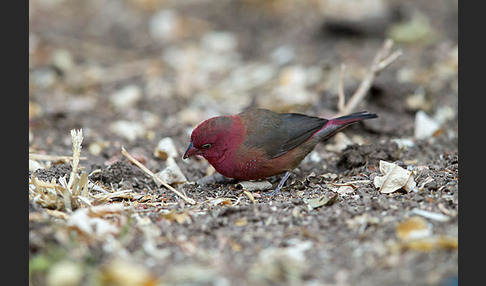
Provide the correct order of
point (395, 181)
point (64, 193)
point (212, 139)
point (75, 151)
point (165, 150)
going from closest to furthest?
point (64, 193)
point (75, 151)
point (395, 181)
point (212, 139)
point (165, 150)

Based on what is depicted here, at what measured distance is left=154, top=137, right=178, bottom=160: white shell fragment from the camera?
17.8 ft

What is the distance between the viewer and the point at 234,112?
6.80 metres

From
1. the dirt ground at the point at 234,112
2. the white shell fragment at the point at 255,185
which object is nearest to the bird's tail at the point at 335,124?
the dirt ground at the point at 234,112

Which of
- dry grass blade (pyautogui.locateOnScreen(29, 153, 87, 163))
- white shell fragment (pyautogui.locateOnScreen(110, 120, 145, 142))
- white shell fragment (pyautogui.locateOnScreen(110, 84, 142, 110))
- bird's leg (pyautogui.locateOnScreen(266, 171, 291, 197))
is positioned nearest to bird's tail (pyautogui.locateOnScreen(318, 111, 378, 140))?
bird's leg (pyautogui.locateOnScreen(266, 171, 291, 197))

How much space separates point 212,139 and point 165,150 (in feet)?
2.75

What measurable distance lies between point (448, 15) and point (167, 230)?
23.3ft

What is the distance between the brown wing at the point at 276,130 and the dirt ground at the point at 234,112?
14.0 inches

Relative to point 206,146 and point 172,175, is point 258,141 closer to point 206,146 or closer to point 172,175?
point 206,146

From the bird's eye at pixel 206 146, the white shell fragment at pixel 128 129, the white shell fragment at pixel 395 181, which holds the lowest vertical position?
the white shell fragment at pixel 395 181

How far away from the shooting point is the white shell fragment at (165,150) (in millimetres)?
5430

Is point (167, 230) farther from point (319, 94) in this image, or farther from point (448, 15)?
point (448, 15)

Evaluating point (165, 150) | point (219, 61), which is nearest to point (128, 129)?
point (165, 150)

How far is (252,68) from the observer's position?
8242 millimetres

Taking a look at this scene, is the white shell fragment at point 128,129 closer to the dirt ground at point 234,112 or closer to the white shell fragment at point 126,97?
the dirt ground at point 234,112
